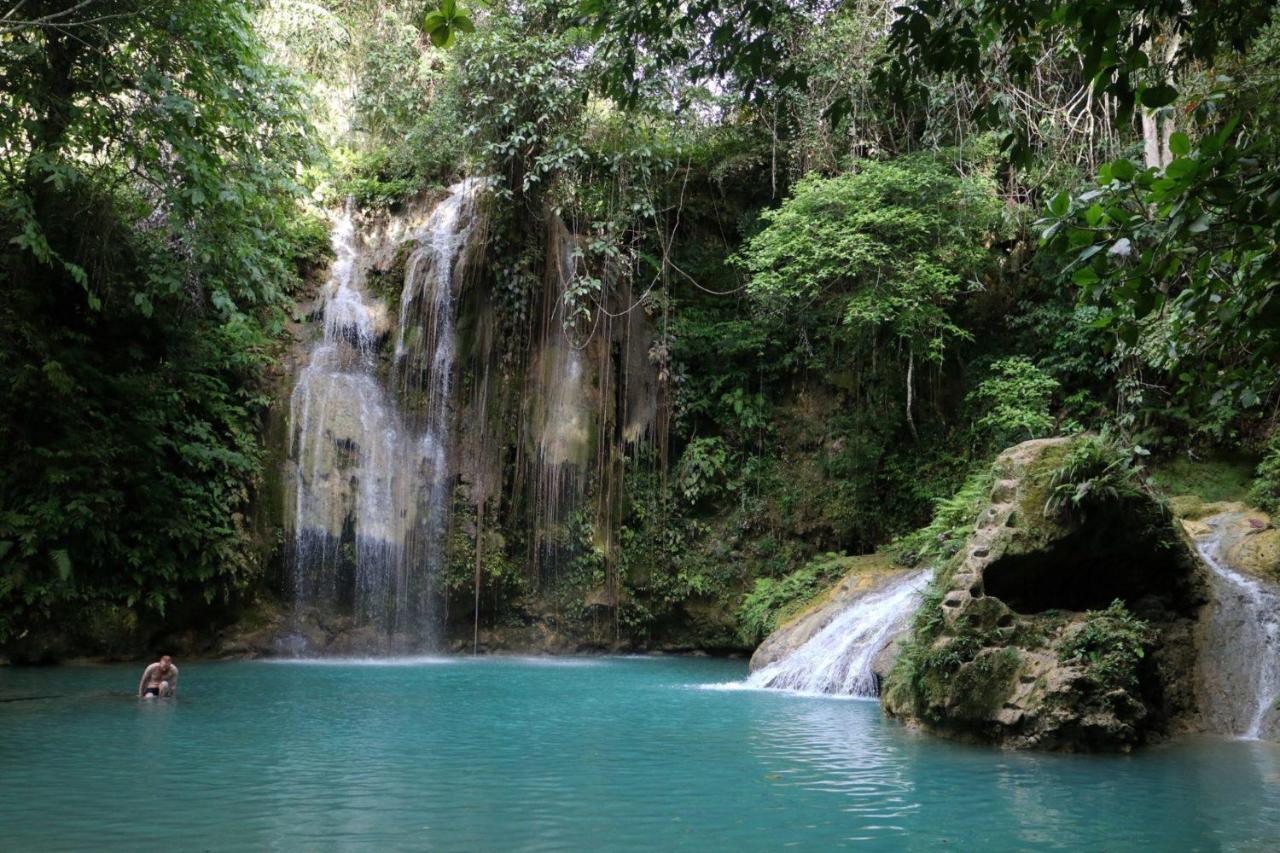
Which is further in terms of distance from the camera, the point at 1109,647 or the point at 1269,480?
the point at 1269,480

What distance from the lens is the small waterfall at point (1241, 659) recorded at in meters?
8.53

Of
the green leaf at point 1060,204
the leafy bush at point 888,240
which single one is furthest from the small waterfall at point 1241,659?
the green leaf at point 1060,204

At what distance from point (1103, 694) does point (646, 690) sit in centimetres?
506

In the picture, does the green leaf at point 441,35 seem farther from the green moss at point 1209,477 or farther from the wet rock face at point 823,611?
the green moss at point 1209,477

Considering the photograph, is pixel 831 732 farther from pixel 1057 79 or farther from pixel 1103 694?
pixel 1057 79

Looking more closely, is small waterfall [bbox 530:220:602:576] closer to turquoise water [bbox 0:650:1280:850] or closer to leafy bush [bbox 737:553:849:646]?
leafy bush [bbox 737:553:849:646]

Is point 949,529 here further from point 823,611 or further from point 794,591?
point 794,591

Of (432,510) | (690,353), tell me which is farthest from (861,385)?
(432,510)

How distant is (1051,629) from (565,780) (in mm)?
4470

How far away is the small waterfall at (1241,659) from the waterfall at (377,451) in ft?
36.2

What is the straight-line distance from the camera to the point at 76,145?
11.5 metres

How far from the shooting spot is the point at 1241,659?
868 cm

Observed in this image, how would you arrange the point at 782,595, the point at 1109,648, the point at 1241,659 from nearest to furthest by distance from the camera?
1. the point at 1109,648
2. the point at 1241,659
3. the point at 782,595

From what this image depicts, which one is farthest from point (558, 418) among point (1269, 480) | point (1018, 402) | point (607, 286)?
point (1269, 480)
